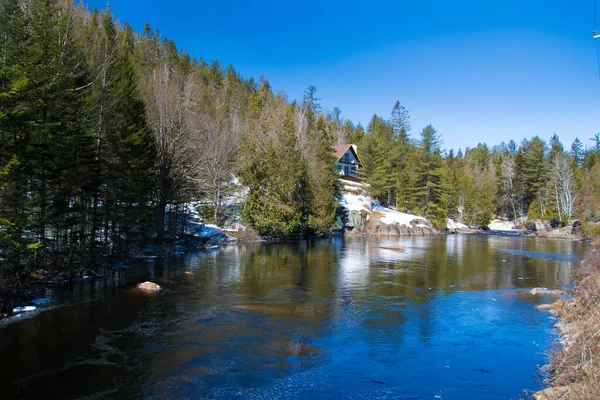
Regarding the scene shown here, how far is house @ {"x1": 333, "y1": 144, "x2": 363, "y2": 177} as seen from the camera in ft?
257

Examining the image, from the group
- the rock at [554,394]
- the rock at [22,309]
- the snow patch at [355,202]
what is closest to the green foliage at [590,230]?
the snow patch at [355,202]

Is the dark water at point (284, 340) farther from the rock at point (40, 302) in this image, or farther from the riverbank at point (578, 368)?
the riverbank at point (578, 368)

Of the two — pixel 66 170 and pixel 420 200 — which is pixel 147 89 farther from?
pixel 420 200

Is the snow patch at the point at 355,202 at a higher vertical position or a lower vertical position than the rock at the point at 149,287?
higher

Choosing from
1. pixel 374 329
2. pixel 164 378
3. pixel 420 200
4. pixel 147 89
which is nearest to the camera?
pixel 164 378

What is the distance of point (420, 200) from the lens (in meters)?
72.0

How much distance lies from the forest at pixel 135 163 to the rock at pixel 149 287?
14.9ft

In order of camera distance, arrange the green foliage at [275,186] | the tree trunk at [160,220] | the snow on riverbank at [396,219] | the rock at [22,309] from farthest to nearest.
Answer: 1. the snow on riverbank at [396,219]
2. the green foliage at [275,186]
3. the tree trunk at [160,220]
4. the rock at [22,309]

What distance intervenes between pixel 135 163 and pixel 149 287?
11.9 meters

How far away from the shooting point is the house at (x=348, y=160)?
257 ft

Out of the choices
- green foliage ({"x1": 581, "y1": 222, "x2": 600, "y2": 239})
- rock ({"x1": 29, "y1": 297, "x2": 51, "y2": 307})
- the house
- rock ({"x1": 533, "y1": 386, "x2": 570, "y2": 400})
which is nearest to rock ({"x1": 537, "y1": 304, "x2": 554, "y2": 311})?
rock ({"x1": 533, "y1": 386, "x2": 570, "y2": 400})

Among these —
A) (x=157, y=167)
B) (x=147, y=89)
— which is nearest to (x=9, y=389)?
(x=157, y=167)

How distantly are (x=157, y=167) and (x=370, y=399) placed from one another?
2898 cm

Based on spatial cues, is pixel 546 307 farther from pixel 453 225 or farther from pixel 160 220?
pixel 453 225
